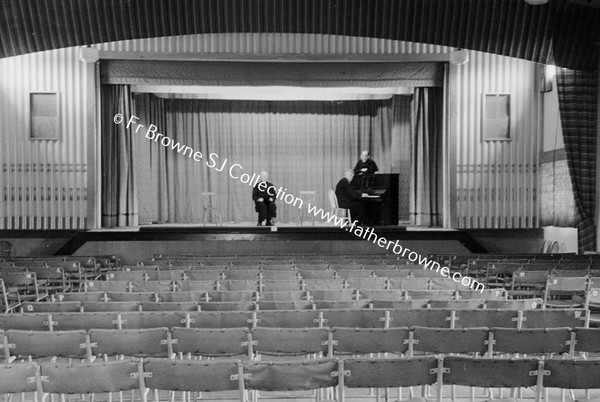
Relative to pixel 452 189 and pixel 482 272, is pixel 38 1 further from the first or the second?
pixel 452 189

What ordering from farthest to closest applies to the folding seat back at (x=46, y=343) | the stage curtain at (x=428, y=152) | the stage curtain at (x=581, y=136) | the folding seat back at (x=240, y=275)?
the stage curtain at (x=428, y=152), the stage curtain at (x=581, y=136), the folding seat back at (x=240, y=275), the folding seat back at (x=46, y=343)

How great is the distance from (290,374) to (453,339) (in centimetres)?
142

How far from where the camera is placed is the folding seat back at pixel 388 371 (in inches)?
143

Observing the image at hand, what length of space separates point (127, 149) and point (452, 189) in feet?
25.7

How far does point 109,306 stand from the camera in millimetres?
5805

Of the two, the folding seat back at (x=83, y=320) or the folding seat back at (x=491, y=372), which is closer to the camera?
the folding seat back at (x=491, y=372)

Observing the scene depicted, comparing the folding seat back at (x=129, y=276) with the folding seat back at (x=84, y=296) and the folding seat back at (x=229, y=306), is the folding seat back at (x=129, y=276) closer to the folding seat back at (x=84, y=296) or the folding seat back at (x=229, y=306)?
the folding seat back at (x=84, y=296)

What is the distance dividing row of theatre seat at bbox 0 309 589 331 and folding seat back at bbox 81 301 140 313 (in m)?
0.51

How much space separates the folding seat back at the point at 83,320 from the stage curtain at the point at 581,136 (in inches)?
405

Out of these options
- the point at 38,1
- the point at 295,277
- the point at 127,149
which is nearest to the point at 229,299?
the point at 295,277

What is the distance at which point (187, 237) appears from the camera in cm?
1394

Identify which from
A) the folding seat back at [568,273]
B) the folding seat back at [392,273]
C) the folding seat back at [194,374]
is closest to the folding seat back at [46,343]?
the folding seat back at [194,374]

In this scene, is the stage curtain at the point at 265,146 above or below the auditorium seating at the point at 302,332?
above

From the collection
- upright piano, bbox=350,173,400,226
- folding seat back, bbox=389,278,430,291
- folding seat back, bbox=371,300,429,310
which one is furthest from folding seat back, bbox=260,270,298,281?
upright piano, bbox=350,173,400,226
